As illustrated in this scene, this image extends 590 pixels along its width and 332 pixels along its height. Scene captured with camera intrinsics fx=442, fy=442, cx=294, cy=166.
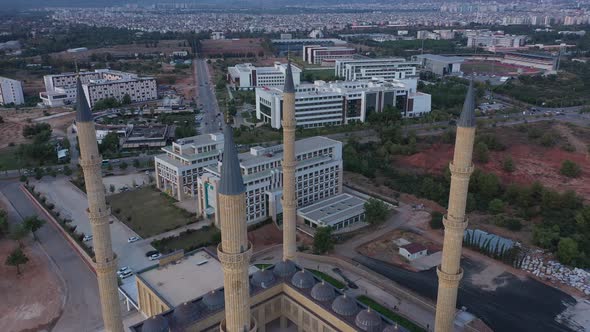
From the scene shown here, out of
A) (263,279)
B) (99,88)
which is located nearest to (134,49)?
(99,88)

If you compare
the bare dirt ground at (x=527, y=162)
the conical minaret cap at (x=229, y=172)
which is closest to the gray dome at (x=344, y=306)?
the conical minaret cap at (x=229, y=172)

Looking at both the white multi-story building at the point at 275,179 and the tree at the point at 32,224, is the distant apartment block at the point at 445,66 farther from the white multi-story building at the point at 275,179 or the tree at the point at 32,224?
the tree at the point at 32,224

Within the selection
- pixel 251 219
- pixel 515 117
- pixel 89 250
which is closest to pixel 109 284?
pixel 89 250

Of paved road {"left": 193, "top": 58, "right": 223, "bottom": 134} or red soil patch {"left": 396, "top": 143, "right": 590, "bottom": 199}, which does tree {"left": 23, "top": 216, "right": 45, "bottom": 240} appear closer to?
paved road {"left": 193, "top": 58, "right": 223, "bottom": 134}

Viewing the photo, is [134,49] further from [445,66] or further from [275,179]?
[275,179]

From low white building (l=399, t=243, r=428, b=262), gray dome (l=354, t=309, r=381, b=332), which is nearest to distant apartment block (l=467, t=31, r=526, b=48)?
low white building (l=399, t=243, r=428, b=262)
